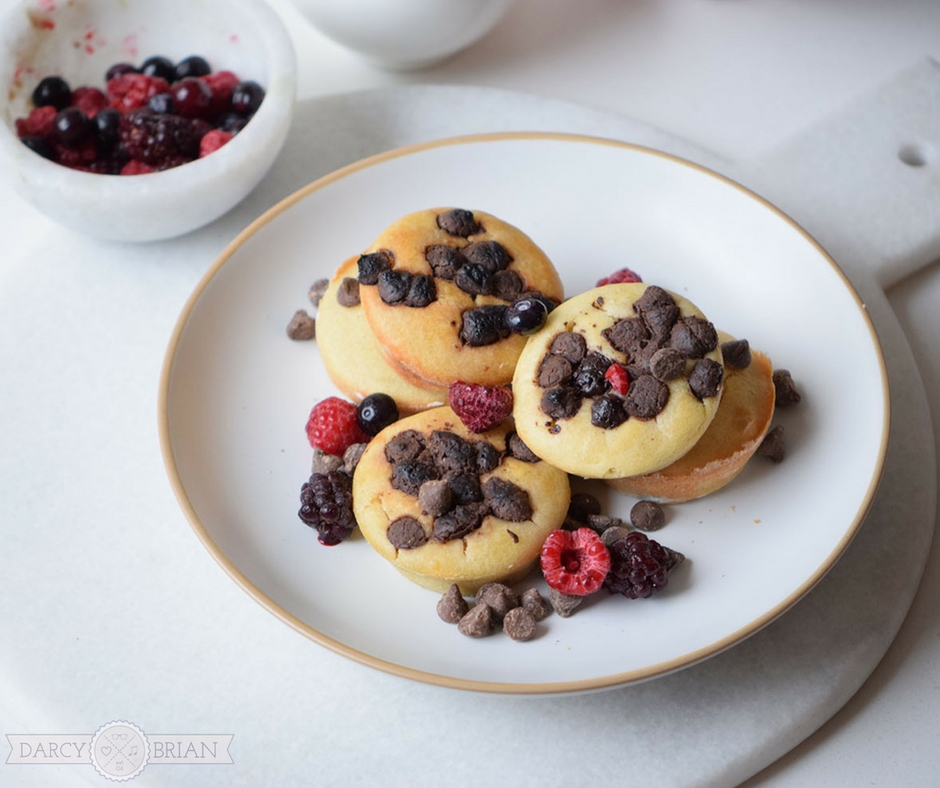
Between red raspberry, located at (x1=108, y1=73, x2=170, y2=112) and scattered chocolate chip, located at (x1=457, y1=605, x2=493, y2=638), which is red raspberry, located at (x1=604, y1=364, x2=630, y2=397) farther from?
red raspberry, located at (x1=108, y1=73, x2=170, y2=112)

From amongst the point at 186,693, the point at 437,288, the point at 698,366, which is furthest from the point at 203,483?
the point at 698,366

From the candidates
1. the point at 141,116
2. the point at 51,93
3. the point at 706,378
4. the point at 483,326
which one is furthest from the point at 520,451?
the point at 51,93

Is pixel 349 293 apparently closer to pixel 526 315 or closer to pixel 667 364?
pixel 526 315

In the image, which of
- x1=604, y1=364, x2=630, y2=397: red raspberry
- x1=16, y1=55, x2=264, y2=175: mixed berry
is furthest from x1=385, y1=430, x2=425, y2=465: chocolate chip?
x1=16, y1=55, x2=264, y2=175: mixed berry

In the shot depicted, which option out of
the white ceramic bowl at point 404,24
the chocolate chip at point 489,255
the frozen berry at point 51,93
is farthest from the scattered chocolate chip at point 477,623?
the frozen berry at point 51,93

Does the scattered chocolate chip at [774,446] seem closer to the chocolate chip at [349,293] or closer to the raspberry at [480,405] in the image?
the raspberry at [480,405]

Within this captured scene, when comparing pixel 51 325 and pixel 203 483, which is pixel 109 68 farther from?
pixel 203 483

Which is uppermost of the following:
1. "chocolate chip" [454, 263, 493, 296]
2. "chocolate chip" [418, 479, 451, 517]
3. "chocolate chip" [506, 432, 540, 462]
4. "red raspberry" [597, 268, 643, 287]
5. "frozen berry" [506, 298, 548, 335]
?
"frozen berry" [506, 298, 548, 335]
